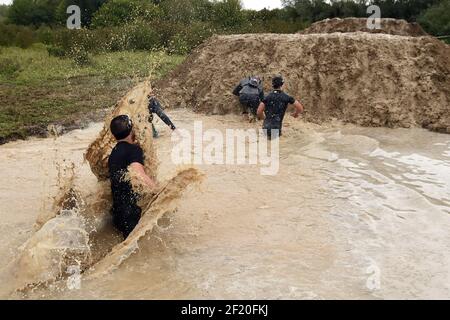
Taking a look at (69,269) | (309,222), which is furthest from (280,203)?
(69,269)

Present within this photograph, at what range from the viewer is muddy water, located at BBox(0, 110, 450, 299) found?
4.41 m

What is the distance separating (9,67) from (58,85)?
121 inches

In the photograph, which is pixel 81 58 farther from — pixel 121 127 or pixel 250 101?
pixel 121 127

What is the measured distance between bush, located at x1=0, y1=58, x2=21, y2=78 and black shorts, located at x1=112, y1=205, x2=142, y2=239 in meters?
13.7

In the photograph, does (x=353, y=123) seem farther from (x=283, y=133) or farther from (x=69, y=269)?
(x=69, y=269)

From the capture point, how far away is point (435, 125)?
1038 centimetres

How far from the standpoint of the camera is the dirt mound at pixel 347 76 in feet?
35.7

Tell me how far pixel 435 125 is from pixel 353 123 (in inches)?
63.8

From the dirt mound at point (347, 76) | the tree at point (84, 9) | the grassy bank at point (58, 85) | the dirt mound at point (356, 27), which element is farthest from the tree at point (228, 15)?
the dirt mound at point (347, 76)

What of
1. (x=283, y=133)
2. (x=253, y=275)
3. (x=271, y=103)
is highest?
(x=271, y=103)

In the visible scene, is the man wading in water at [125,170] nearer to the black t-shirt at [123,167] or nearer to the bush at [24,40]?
the black t-shirt at [123,167]

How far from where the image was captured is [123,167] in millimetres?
4918

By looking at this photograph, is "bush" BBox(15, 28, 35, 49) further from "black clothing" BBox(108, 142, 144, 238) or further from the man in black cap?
"black clothing" BBox(108, 142, 144, 238)

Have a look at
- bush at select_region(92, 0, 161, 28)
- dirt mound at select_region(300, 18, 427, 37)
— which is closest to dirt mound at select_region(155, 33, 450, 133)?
dirt mound at select_region(300, 18, 427, 37)
